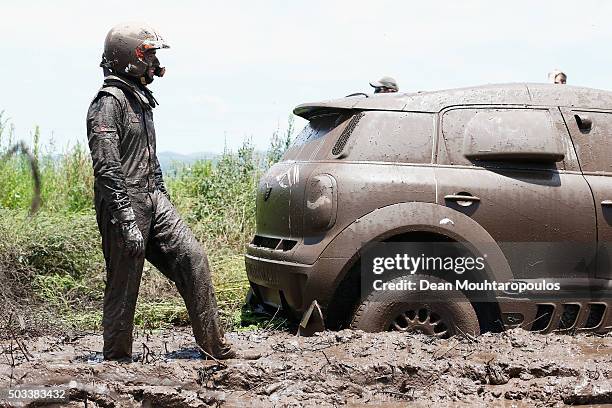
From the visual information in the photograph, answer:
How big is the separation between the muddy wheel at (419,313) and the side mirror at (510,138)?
1.02 meters

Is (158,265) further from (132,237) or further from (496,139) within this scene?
(496,139)

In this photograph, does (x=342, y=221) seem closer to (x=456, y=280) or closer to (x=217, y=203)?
(x=456, y=280)

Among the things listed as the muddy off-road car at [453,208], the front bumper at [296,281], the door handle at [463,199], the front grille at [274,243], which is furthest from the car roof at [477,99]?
the front bumper at [296,281]

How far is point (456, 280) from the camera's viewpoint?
7027 mm

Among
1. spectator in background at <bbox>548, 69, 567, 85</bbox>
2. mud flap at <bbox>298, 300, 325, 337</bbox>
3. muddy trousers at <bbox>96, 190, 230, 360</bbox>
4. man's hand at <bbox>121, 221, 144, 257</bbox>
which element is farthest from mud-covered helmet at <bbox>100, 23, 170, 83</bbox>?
spectator in background at <bbox>548, 69, 567, 85</bbox>

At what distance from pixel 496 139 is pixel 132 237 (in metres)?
2.83

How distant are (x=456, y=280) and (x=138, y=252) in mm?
2343

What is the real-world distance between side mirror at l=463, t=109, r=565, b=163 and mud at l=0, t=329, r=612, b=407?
1339 mm

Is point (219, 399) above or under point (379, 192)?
under

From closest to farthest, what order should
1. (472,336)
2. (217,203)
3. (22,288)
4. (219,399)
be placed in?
(219,399), (472,336), (22,288), (217,203)

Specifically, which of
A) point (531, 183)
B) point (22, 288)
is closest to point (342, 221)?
point (531, 183)

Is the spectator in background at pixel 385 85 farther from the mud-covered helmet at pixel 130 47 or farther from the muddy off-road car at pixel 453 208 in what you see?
the mud-covered helmet at pixel 130 47

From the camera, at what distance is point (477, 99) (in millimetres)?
7406

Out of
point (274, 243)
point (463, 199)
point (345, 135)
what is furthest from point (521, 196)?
point (274, 243)
